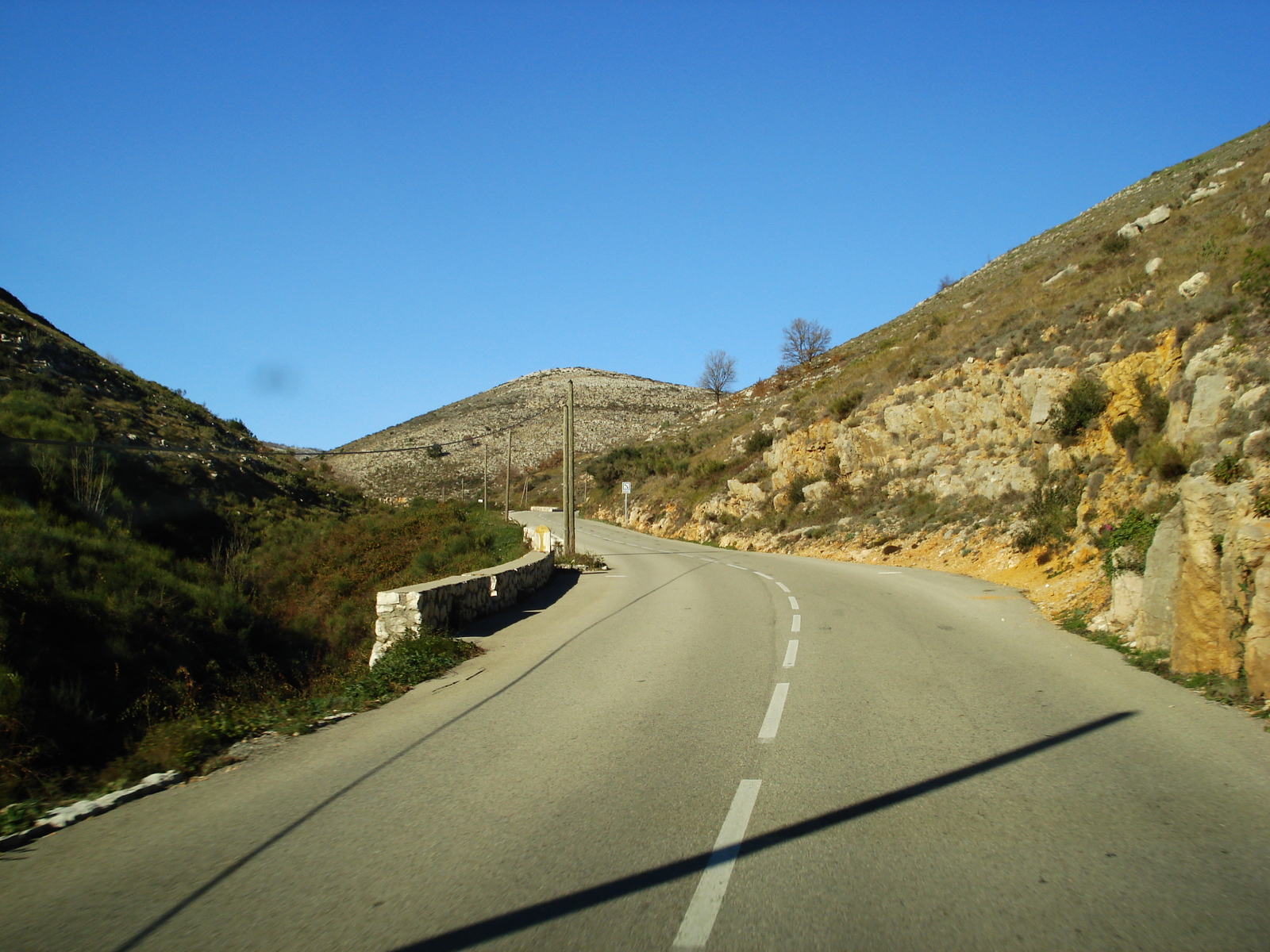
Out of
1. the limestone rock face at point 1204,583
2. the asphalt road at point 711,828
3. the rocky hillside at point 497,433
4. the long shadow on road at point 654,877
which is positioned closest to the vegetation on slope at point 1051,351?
the limestone rock face at point 1204,583

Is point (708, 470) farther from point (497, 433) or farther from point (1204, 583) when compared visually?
point (497, 433)

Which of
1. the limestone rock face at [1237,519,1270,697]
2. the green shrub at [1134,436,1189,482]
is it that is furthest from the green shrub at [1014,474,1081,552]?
the limestone rock face at [1237,519,1270,697]

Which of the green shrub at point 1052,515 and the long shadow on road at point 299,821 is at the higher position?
the green shrub at point 1052,515

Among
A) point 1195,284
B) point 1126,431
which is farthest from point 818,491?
point 1195,284

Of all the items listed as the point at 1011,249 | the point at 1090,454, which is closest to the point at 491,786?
the point at 1090,454

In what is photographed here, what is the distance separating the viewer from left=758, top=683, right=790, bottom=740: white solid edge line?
6191 mm

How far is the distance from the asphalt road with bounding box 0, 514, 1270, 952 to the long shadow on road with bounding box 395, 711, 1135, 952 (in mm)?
16

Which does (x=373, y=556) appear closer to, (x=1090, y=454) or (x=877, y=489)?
(x=877, y=489)

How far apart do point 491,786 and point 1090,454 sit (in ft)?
67.2

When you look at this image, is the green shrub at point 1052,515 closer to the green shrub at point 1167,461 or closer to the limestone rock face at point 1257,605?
the green shrub at point 1167,461

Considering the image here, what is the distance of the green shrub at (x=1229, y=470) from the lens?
9.01 meters

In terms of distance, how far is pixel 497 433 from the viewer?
89438mm

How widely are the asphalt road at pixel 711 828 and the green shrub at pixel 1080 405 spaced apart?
15.3 metres

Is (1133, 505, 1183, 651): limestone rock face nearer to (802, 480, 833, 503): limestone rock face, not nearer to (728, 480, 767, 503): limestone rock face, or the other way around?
(802, 480, 833, 503): limestone rock face
